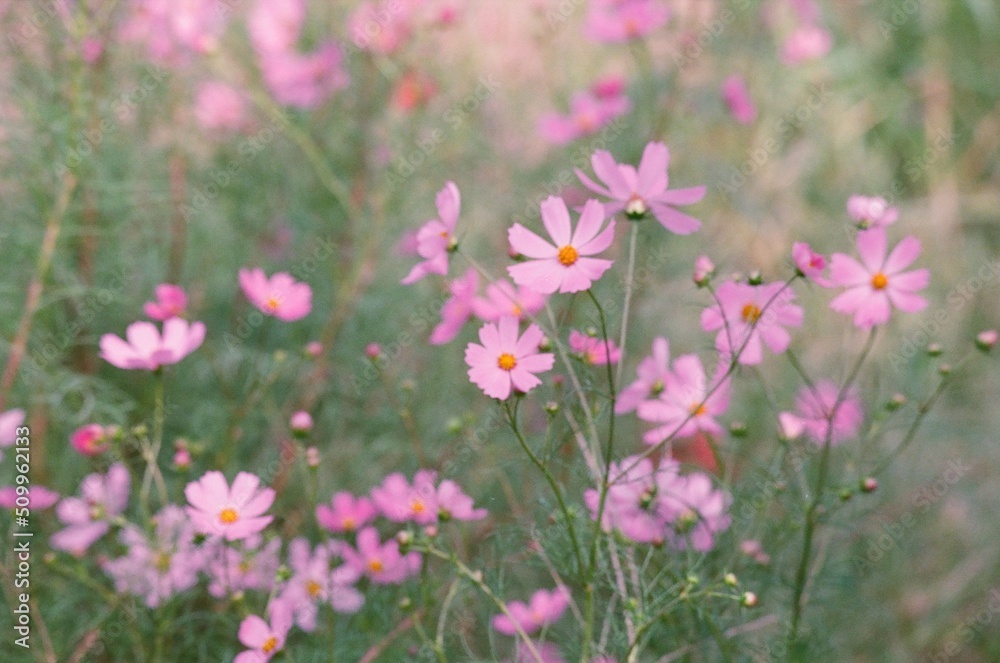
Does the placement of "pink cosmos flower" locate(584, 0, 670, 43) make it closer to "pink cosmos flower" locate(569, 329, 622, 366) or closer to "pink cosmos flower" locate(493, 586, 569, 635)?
"pink cosmos flower" locate(569, 329, 622, 366)

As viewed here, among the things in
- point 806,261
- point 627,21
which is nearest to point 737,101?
point 627,21

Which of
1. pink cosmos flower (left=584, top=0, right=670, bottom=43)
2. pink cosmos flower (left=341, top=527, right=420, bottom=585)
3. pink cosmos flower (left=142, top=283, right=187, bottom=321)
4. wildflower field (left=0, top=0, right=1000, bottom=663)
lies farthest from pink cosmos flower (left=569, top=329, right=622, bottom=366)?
pink cosmos flower (left=584, top=0, right=670, bottom=43)

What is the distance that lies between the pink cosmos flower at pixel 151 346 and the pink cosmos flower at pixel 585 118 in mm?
834

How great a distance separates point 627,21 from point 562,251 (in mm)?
971

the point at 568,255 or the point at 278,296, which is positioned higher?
the point at 278,296

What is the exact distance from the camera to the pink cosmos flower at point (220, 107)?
1758 millimetres

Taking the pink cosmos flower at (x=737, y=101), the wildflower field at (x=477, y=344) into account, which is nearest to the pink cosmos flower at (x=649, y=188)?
the wildflower field at (x=477, y=344)

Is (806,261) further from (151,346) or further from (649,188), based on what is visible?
(151,346)

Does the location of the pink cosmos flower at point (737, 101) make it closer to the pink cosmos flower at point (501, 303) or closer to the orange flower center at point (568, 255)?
the pink cosmos flower at point (501, 303)

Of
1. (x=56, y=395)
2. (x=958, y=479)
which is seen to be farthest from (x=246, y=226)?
(x=958, y=479)

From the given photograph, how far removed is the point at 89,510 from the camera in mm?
972

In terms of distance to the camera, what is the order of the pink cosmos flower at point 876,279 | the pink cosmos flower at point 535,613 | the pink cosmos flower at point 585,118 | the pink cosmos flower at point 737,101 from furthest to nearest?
the pink cosmos flower at point 737,101
the pink cosmos flower at point 585,118
the pink cosmos flower at point 535,613
the pink cosmos flower at point 876,279

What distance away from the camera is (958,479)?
5.29 feet

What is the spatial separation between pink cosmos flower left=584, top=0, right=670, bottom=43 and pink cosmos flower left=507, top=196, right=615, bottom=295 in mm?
932
